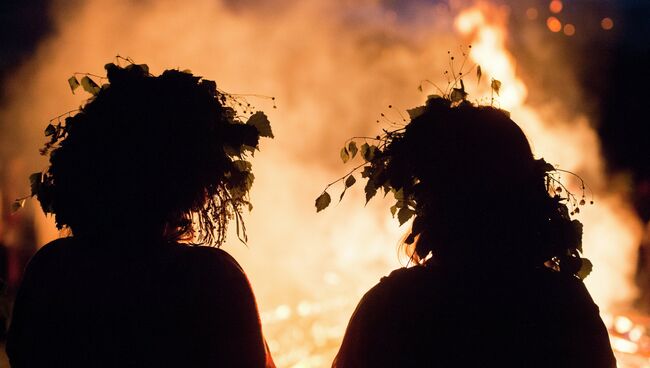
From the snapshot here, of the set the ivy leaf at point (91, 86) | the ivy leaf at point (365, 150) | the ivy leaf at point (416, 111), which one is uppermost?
the ivy leaf at point (91, 86)

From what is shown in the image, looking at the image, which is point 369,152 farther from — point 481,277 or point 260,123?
point 481,277

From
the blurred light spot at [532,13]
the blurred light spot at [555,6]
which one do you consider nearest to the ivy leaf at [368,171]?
the blurred light spot at [532,13]

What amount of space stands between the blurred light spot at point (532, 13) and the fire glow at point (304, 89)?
4.62 m

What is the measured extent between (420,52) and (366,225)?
3601mm

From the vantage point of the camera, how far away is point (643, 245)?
54.4 feet

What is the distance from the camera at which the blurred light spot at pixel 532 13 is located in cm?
1819

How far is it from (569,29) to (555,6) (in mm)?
1056

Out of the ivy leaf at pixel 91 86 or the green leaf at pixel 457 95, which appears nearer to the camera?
the green leaf at pixel 457 95

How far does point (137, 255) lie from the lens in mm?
2012

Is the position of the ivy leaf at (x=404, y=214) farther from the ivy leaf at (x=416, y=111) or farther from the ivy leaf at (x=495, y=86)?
the ivy leaf at (x=495, y=86)

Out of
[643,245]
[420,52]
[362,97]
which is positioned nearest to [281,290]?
[362,97]

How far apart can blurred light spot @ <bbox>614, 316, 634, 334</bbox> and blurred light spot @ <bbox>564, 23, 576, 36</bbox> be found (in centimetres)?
1347

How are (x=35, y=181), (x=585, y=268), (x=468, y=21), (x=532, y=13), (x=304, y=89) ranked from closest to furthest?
(x=585, y=268), (x=35, y=181), (x=304, y=89), (x=468, y=21), (x=532, y=13)

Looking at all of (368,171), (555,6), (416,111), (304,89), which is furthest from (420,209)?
(555,6)
